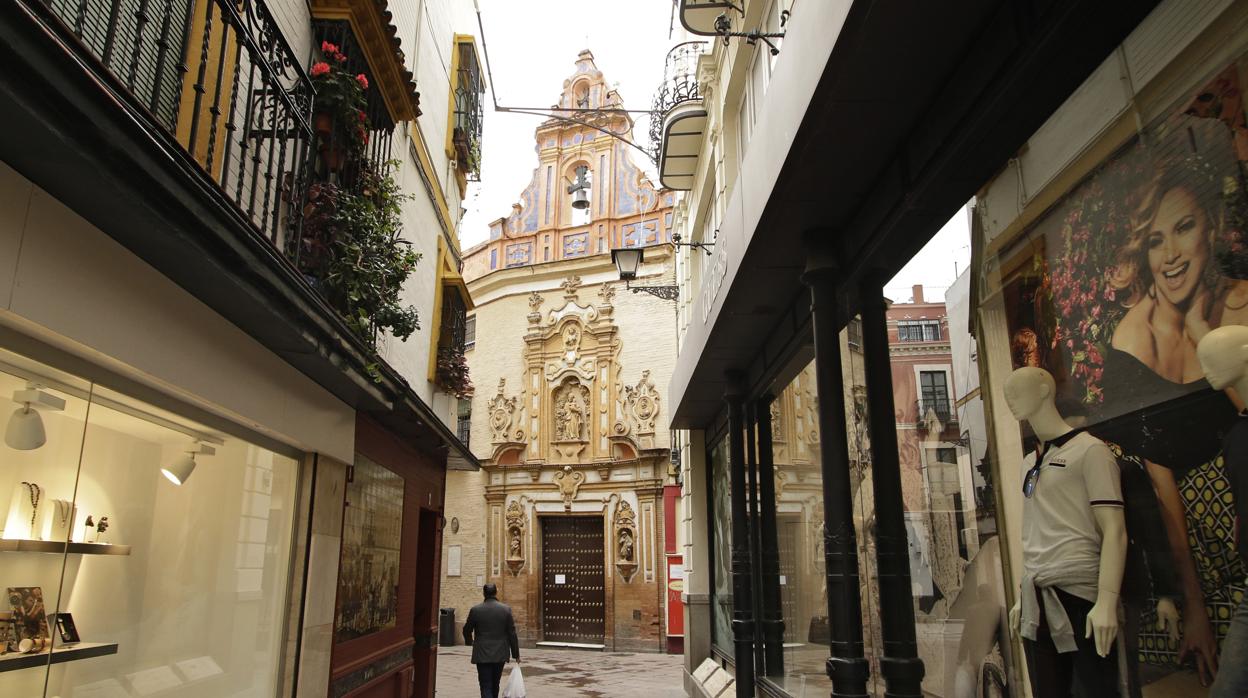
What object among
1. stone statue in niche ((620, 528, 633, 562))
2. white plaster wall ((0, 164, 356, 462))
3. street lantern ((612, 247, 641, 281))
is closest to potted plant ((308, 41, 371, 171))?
white plaster wall ((0, 164, 356, 462))

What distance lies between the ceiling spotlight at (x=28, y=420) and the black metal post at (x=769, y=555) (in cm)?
538

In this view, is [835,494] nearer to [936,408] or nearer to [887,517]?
[887,517]

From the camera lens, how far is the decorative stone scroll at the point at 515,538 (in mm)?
21859

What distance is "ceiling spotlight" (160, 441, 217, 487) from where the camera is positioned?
13.5 feet

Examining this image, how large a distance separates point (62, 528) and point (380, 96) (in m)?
4.39

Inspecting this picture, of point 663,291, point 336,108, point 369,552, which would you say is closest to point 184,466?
point 336,108

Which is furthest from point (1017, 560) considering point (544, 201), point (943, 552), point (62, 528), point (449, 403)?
point (544, 201)

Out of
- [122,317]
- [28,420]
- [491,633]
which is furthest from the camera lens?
[491,633]

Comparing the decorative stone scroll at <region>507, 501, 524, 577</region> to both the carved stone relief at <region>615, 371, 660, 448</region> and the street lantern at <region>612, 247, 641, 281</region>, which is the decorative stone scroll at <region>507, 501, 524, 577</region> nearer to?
the carved stone relief at <region>615, 371, 660, 448</region>

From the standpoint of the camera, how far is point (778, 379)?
22.2 feet

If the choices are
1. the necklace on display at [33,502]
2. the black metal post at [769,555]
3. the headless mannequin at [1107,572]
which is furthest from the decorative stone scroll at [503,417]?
the headless mannequin at [1107,572]

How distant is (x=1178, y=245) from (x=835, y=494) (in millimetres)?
2527

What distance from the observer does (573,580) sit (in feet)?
71.2

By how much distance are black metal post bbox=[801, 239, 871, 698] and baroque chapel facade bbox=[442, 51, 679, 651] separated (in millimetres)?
15457
